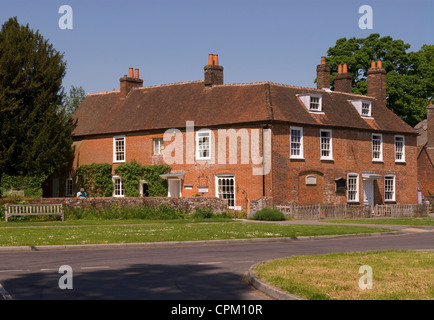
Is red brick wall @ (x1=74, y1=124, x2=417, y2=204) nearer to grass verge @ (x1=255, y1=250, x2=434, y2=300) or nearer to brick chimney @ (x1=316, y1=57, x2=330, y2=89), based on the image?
brick chimney @ (x1=316, y1=57, x2=330, y2=89)

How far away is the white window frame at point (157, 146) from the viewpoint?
45.6m

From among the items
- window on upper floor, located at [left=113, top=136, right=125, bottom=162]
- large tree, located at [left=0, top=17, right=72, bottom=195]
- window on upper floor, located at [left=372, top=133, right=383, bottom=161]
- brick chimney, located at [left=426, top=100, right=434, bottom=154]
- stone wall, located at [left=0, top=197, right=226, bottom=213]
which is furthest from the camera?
brick chimney, located at [left=426, top=100, right=434, bottom=154]

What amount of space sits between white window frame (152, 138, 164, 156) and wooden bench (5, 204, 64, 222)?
42.3ft

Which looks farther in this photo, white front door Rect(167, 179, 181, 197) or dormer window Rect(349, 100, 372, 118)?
dormer window Rect(349, 100, 372, 118)

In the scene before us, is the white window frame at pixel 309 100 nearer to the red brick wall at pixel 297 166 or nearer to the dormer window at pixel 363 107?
the red brick wall at pixel 297 166

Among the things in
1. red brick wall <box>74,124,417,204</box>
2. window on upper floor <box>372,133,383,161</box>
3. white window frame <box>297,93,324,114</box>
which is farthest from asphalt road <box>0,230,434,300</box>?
window on upper floor <box>372,133,383,161</box>

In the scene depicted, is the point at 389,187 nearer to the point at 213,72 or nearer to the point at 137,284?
the point at 213,72

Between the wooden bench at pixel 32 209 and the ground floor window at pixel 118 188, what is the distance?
13.4 metres

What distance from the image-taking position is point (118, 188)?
47.3 metres

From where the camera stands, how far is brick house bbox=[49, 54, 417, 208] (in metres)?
41.8

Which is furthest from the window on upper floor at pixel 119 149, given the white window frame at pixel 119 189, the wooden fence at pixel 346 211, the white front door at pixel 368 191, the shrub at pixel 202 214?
the white front door at pixel 368 191

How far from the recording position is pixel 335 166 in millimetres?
44812

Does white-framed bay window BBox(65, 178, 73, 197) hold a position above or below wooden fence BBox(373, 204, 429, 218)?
above
